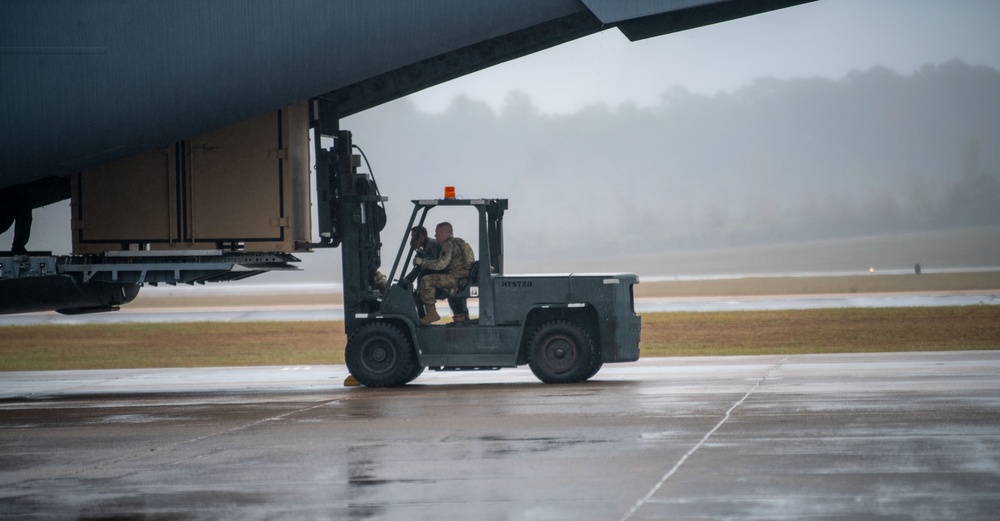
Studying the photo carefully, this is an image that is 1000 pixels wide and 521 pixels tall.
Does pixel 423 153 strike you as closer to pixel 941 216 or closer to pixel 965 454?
pixel 941 216

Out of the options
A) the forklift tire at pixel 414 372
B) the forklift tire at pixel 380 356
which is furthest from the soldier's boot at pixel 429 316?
the forklift tire at pixel 414 372

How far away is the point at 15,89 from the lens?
13.7 m

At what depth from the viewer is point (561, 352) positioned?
14.1 meters

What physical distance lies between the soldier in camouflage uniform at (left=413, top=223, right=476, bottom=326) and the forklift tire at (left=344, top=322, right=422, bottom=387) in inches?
16.5

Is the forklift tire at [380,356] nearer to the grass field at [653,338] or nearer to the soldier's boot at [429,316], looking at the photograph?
the soldier's boot at [429,316]

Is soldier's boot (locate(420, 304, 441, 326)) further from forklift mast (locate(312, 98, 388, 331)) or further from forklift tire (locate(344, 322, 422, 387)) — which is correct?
forklift mast (locate(312, 98, 388, 331))

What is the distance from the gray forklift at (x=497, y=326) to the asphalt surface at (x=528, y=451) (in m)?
0.39

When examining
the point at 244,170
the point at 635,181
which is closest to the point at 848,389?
the point at 244,170

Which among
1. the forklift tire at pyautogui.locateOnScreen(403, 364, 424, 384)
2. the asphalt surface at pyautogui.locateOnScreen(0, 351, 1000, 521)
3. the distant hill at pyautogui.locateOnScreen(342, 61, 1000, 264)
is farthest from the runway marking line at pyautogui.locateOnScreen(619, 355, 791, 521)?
the distant hill at pyautogui.locateOnScreen(342, 61, 1000, 264)

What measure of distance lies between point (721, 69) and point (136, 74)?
92.8m

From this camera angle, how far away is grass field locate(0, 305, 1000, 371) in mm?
23328

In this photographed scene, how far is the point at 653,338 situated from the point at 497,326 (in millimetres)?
12985

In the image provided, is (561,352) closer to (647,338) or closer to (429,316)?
(429,316)

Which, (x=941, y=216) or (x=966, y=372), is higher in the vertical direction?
(x=941, y=216)
